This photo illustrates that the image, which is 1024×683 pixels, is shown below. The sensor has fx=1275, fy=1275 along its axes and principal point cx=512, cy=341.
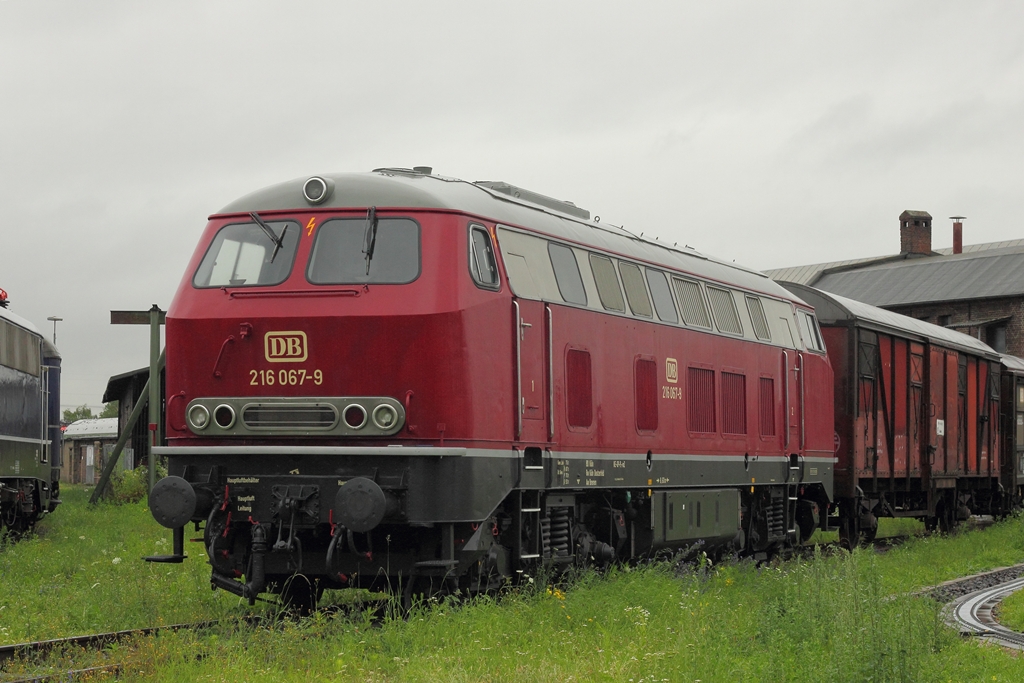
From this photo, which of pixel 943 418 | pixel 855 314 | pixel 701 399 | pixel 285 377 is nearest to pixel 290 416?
pixel 285 377

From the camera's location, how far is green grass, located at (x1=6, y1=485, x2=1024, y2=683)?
27.1 feet

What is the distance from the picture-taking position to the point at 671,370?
46.3ft

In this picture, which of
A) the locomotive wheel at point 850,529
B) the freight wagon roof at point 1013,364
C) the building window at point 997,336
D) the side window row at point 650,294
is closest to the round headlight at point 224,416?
the side window row at point 650,294

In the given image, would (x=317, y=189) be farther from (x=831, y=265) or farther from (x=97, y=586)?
(x=831, y=265)

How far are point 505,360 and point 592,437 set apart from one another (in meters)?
1.84

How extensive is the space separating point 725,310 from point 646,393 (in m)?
2.68

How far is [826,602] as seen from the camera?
1051 cm

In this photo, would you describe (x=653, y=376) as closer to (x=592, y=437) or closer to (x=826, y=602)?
(x=592, y=437)

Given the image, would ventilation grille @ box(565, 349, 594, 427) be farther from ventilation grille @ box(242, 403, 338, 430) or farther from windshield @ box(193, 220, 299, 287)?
windshield @ box(193, 220, 299, 287)

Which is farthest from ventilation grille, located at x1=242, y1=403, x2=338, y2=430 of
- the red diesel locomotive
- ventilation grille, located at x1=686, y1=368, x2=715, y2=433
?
ventilation grille, located at x1=686, y1=368, x2=715, y2=433

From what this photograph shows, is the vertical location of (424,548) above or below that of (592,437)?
below

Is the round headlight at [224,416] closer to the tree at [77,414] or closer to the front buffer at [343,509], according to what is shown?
the front buffer at [343,509]

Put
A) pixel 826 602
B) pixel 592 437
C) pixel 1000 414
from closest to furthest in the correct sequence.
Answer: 1. pixel 826 602
2. pixel 592 437
3. pixel 1000 414

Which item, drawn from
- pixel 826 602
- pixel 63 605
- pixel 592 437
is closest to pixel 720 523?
pixel 592 437
